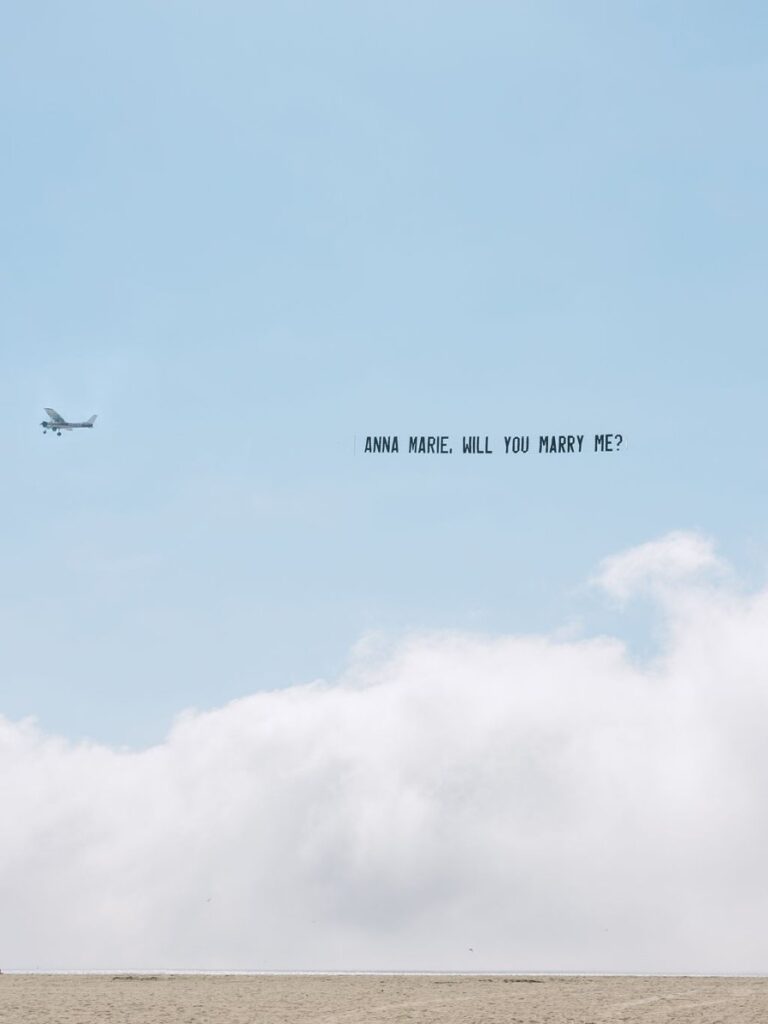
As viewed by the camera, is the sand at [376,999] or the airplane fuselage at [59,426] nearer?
A: the sand at [376,999]

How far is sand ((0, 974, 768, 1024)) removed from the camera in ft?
298

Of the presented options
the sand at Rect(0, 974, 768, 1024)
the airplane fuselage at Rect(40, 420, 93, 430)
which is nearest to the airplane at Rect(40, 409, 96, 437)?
the airplane fuselage at Rect(40, 420, 93, 430)

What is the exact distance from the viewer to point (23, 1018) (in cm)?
9225

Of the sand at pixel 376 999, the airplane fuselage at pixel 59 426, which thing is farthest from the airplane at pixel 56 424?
the sand at pixel 376 999

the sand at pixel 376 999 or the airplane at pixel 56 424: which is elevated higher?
the airplane at pixel 56 424

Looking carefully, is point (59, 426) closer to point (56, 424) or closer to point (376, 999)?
point (56, 424)

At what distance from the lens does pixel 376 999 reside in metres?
101

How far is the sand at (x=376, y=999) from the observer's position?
3578 inches

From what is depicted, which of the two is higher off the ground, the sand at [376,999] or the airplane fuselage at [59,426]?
the airplane fuselage at [59,426]

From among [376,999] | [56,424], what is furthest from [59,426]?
[376,999]

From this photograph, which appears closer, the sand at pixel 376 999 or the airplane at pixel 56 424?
the sand at pixel 376 999

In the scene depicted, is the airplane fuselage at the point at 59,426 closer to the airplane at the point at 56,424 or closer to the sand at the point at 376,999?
the airplane at the point at 56,424

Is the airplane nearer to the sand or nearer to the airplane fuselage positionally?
the airplane fuselage

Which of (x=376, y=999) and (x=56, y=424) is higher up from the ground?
(x=56, y=424)
